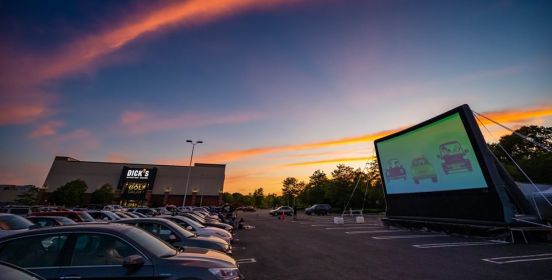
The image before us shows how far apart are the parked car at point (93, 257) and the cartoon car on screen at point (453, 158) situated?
17.8m

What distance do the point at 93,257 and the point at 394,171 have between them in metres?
23.7

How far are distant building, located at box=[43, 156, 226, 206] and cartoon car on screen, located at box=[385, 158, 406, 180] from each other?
53985 millimetres

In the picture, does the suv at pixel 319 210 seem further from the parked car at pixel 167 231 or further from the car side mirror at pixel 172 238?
the car side mirror at pixel 172 238

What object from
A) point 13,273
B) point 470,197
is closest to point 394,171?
point 470,197

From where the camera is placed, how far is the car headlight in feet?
13.2

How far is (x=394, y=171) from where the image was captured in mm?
23688

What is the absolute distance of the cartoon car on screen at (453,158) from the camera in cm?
1683

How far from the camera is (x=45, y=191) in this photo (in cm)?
6594

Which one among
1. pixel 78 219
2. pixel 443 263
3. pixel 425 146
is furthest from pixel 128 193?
pixel 443 263

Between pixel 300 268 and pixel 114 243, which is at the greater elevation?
pixel 114 243

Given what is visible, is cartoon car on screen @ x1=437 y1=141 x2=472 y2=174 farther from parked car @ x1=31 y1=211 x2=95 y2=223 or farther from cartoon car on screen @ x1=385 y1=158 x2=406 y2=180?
parked car @ x1=31 y1=211 x2=95 y2=223

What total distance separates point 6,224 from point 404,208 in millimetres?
24061

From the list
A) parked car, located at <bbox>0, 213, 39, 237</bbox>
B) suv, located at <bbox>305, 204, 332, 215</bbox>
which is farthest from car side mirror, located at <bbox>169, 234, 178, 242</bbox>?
suv, located at <bbox>305, 204, 332, 215</bbox>

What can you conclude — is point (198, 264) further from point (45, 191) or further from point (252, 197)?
point (252, 197)
